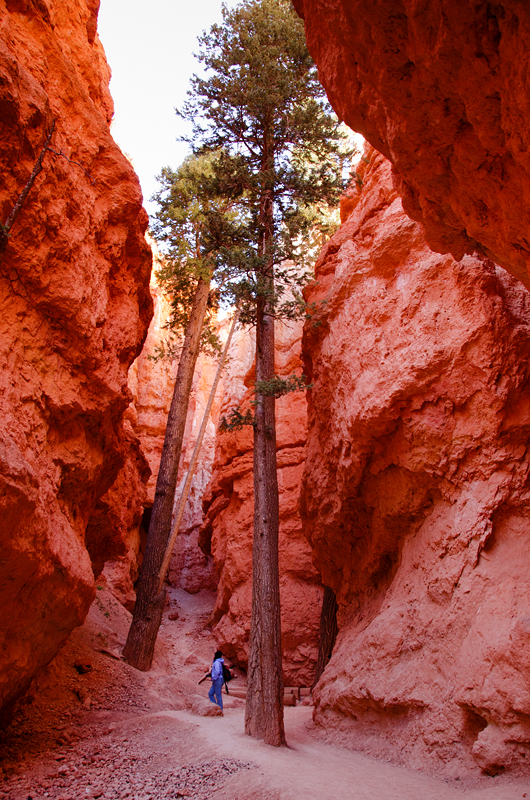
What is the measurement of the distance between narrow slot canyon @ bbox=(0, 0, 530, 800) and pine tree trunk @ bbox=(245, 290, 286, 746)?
0.39 meters

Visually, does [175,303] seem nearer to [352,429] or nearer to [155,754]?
[352,429]

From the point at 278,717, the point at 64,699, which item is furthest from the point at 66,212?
the point at 278,717

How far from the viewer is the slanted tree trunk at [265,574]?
23.5ft

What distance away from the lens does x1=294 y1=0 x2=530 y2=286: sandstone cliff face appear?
9.82 ft

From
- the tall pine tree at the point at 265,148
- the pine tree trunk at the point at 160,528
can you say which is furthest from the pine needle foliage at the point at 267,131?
the pine tree trunk at the point at 160,528

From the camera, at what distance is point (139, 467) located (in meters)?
13.0

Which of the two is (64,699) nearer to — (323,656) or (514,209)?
(323,656)

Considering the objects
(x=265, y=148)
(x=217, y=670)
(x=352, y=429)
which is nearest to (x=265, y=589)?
(x=217, y=670)

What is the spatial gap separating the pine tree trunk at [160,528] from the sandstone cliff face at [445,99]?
28.2 ft

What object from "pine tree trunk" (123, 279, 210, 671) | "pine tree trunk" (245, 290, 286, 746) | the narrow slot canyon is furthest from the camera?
"pine tree trunk" (123, 279, 210, 671)

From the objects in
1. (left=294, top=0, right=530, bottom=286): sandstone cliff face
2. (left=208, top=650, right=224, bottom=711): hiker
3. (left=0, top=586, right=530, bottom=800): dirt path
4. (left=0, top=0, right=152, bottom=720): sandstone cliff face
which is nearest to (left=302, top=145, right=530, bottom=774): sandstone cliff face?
(left=0, top=586, right=530, bottom=800): dirt path

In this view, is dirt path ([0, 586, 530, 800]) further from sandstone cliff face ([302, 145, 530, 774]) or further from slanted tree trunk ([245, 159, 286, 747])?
sandstone cliff face ([302, 145, 530, 774])

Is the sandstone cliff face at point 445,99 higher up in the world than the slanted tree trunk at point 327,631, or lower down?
higher up

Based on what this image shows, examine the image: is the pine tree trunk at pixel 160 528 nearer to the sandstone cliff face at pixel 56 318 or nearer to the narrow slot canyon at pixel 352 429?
the narrow slot canyon at pixel 352 429
